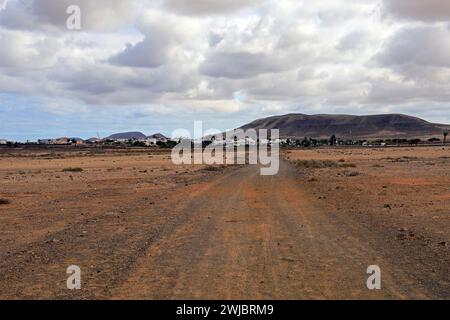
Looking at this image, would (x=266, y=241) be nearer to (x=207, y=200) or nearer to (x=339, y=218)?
(x=339, y=218)

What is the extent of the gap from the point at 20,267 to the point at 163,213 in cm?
733

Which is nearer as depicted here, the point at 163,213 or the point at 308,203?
the point at 163,213

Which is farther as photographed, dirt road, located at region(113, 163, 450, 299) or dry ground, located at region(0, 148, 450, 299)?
dry ground, located at region(0, 148, 450, 299)

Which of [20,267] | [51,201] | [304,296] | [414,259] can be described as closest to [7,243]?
[20,267]

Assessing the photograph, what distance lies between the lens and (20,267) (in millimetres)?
9055

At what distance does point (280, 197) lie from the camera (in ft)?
68.5

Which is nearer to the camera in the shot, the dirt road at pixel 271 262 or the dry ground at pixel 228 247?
the dirt road at pixel 271 262

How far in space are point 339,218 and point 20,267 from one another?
8925mm

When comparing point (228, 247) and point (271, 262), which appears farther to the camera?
point (228, 247)
